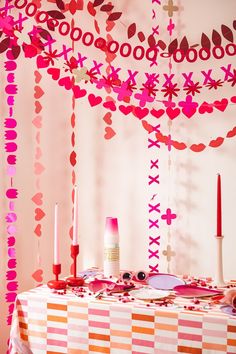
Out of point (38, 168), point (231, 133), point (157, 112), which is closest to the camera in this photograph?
point (231, 133)

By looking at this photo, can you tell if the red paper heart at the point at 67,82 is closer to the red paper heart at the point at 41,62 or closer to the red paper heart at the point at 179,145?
the red paper heart at the point at 41,62

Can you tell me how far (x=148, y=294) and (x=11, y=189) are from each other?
0.85 meters

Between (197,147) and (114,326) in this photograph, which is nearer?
(114,326)

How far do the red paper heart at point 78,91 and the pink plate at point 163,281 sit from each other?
81 centimetres

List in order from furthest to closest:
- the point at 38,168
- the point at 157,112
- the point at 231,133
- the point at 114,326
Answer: the point at 38,168
the point at 157,112
the point at 231,133
the point at 114,326

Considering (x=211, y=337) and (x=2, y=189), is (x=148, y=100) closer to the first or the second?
(x=2, y=189)

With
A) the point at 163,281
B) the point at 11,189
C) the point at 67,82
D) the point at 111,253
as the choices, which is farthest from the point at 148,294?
the point at 67,82

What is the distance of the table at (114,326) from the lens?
4.07ft

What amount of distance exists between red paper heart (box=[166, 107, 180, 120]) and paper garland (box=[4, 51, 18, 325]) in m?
0.63

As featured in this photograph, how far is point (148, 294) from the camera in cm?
142

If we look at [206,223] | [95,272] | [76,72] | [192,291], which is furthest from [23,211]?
[192,291]

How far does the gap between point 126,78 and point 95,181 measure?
0.43 metres

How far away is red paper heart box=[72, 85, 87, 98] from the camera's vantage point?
198cm

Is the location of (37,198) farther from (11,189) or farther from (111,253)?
(111,253)
